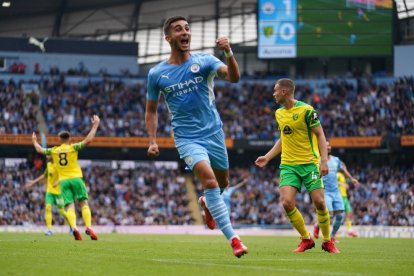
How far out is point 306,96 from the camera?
57625 millimetres

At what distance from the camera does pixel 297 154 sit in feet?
49.1

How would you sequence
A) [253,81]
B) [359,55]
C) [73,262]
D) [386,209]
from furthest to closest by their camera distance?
[253,81]
[359,55]
[386,209]
[73,262]

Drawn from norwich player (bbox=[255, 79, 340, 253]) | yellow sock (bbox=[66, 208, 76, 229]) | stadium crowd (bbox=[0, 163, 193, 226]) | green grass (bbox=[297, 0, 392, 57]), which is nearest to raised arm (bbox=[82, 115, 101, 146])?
yellow sock (bbox=[66, 208, 76, 229])

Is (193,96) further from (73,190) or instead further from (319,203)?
(73,190)

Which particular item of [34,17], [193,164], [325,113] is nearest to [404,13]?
[325,113]

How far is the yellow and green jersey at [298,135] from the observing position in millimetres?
14867

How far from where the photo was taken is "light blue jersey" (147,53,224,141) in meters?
11.4

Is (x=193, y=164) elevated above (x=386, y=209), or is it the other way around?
(x=193, y=164)

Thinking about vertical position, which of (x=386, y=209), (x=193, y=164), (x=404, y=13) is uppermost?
(x=404, y=13)

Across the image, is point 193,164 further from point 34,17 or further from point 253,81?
point 34,17

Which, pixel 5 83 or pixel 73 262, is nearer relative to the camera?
pixel 73 262

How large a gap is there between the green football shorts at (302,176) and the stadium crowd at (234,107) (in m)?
38.3

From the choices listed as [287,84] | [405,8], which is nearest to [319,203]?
[287,84]

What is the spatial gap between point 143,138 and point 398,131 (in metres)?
15.5
